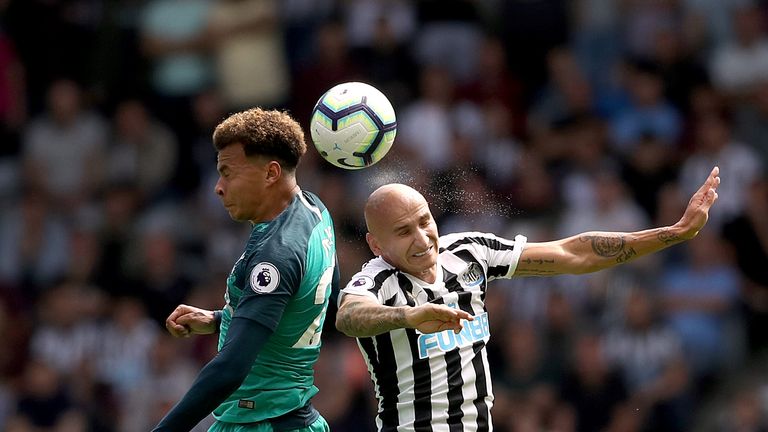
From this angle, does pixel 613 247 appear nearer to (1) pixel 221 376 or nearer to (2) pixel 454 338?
(2) pixel 454 338

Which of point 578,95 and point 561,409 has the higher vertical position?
point 578,95

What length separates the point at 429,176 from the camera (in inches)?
410

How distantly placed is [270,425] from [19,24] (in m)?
11.4

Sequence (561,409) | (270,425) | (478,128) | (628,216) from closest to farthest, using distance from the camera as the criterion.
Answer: (270,425) → (561,409) → (628,216) → (478,128)

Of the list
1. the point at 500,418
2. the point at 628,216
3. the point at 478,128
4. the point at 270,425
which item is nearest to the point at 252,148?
the point at 270,425

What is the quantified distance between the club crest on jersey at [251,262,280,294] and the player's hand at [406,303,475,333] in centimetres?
65

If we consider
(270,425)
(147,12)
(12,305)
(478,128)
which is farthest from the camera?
(147,12)

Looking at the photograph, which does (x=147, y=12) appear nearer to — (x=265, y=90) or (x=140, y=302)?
(x=265, y=90)

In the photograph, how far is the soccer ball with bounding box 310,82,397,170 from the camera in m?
6.86

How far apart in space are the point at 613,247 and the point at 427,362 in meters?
1.17

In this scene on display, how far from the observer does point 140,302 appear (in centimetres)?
1373

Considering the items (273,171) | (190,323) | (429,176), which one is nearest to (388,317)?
(273,171)

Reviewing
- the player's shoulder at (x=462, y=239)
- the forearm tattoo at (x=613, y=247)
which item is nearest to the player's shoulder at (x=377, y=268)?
the player's shoulder at (x=462, y=239)

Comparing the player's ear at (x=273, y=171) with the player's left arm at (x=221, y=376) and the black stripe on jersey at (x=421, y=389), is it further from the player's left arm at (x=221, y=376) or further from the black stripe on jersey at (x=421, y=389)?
the black stripe on jersey at (x=421, y=389)
